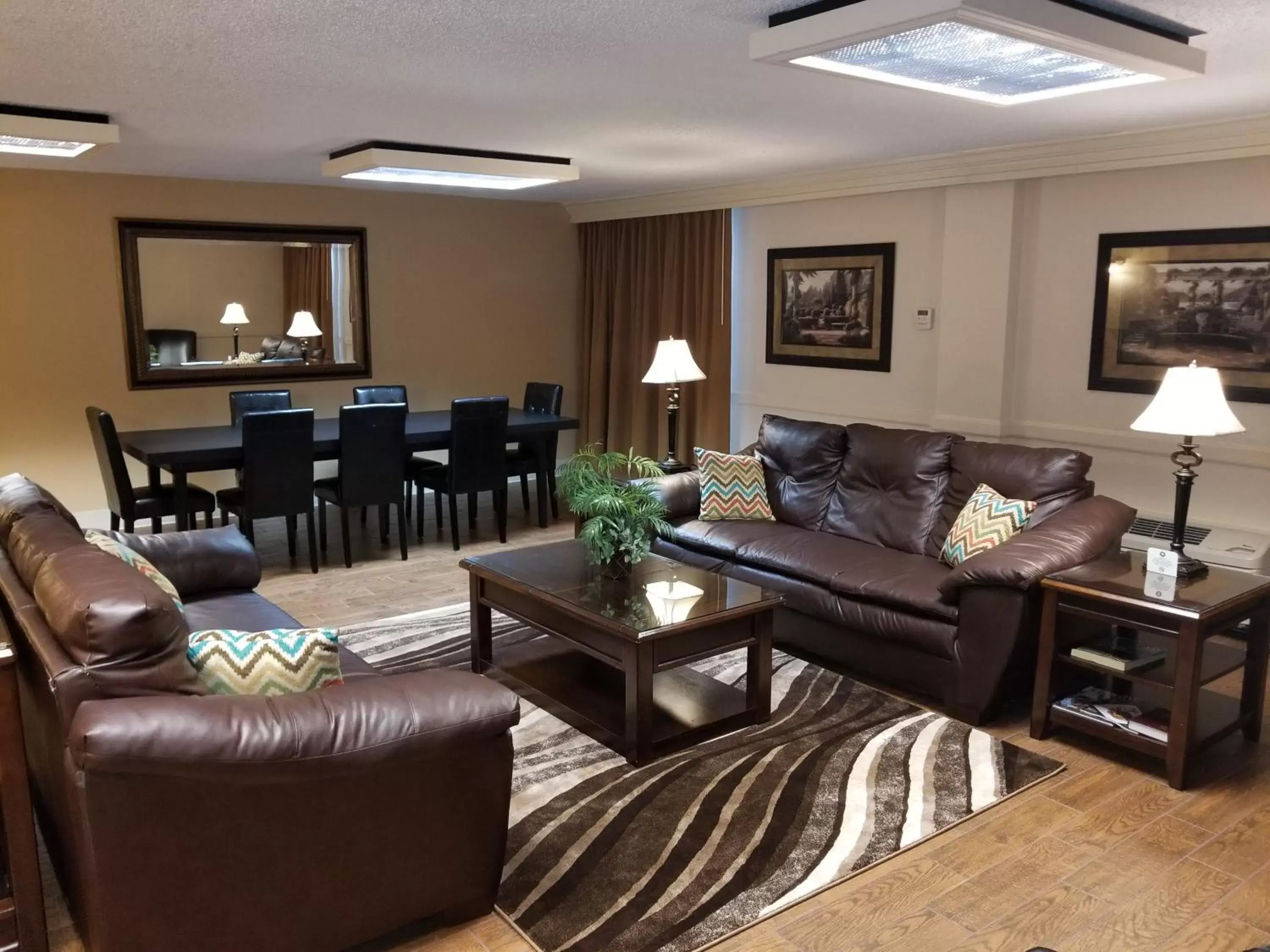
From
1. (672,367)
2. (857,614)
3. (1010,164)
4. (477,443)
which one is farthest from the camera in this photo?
(477,443)

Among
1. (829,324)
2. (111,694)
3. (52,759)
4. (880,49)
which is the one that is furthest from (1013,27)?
(829,324)

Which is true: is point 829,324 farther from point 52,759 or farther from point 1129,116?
point 52,759

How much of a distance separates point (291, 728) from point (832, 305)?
518 cm

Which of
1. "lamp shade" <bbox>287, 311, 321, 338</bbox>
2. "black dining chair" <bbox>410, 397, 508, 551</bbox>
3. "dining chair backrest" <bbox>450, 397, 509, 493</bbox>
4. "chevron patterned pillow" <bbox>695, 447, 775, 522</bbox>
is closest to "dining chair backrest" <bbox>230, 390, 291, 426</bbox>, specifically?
Answer: "lamp shade" <bbox>287, 311, 321, 338</bbox>

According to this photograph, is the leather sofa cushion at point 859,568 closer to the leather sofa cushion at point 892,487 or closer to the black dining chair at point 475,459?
the leather sofa cushion at point 892,487

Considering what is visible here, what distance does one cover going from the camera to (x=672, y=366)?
5703 mm

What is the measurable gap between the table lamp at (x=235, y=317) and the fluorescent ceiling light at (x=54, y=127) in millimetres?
2479

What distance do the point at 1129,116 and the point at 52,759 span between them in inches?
180

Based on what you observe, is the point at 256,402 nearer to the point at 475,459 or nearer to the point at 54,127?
the point at 475,459

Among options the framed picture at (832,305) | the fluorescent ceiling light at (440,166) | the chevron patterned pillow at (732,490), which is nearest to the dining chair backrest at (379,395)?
the fluorescent ceiling light at (440,166)

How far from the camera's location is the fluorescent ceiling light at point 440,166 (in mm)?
5070

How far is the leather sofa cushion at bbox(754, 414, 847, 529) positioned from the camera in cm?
491

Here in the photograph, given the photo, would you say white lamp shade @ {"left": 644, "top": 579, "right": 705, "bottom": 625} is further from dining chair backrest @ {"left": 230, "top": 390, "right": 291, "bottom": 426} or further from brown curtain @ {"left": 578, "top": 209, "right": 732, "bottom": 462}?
dining chair backrest @ {"left": 230, "top": 390, "right": 291, "bottom": 426}

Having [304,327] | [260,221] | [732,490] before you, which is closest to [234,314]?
[304,327]
